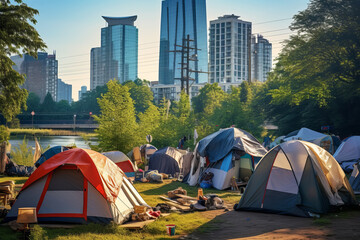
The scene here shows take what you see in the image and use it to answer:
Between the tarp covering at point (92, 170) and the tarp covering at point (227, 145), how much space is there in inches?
282

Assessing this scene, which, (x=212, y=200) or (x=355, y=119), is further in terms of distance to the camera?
→ (x=355, y=119)

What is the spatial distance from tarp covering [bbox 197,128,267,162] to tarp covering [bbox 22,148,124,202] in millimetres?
A: 7172

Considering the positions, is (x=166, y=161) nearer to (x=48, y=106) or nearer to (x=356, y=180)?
(x=356, y=180)

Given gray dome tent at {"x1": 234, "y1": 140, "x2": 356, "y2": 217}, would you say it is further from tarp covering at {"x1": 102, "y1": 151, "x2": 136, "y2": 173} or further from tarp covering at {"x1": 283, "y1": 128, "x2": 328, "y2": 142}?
tarp covering at {"x1": 283, "y1": 128, "x2": 328, "y2": 142}

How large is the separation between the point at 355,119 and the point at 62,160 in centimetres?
3061

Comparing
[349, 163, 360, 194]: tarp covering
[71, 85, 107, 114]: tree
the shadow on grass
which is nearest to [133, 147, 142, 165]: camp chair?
the shadow on grass

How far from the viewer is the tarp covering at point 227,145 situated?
55.4 feet

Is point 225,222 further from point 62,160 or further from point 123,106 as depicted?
point 123,106

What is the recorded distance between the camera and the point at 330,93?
3606cm

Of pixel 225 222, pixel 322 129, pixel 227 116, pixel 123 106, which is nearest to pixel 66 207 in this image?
pixel 225 222

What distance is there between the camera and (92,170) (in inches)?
400

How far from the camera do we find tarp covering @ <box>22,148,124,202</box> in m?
9.98

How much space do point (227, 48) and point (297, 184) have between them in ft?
534

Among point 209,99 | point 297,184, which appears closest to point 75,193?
point 297,184
